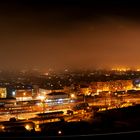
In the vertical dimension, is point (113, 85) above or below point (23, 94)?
above

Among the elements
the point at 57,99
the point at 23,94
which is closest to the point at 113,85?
the point at 23,94

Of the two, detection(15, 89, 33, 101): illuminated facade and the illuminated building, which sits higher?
detection(15, 89, 33, 101): illuminated facade

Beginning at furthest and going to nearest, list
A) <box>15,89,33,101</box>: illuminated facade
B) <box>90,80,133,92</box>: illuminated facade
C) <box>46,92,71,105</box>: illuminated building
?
1. <box>90,80,133,92</box>: illuminated facade
2. <box>15,89,33,101</box>: illuminated facade
3. <box>46,92,71,105</box>: illuminated building

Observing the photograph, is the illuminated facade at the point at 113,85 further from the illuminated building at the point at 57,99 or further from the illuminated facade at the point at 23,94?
the illuminated building at the point at 57,99

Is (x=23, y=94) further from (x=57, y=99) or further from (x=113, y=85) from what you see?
(x=113, y=85)

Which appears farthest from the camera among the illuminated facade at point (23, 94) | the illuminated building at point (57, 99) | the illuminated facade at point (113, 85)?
the illuminated facade at point (113, 85)

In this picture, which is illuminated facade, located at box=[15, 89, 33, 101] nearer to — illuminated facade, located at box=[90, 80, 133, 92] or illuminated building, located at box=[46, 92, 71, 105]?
illuminated building, located at box=[46, 92, 71, 105]

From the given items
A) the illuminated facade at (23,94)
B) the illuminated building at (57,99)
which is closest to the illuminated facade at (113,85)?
the illuminated facade at (23,94)

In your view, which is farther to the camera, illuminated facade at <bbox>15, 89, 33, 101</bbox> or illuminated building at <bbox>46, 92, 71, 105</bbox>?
illuminated facade at <bbox>15, 89, 33, 101</bbox>

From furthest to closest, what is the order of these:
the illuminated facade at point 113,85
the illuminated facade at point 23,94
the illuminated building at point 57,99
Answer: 1. the illuminated facade at point 113,85
2. the illuminated facade at point 23,94
3. the illuminated building at point 57,99

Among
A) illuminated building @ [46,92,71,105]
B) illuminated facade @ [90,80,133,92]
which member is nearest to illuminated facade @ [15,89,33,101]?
illuminated building @ [46,92,71,105]

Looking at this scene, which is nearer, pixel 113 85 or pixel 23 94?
pixel 23 94

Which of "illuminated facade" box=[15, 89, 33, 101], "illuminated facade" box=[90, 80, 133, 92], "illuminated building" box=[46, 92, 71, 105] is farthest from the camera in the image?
"illuminated facade" box=[90, 80, 133, 92]

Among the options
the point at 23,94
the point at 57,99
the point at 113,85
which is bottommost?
the point at 57,99
